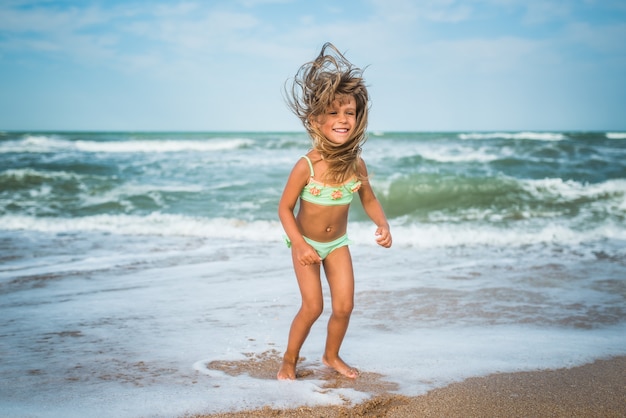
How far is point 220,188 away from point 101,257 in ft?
21.3

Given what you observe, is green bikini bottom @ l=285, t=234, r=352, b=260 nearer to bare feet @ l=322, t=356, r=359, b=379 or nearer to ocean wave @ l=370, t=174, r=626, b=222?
bare feet @ l=322, t=356, r=359, b=379

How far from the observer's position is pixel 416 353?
3.09m

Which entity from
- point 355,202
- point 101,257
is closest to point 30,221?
point 101,257

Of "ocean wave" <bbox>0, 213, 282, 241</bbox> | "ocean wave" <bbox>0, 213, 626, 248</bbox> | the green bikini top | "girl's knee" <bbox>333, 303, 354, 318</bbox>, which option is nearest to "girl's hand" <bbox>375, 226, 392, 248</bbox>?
the green bikini top

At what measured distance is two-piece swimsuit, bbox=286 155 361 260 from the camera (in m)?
2.72

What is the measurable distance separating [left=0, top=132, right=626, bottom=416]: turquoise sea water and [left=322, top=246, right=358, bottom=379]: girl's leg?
0.59 ft

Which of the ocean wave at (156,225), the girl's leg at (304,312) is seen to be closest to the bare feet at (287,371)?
the girl's leg at (304,312)

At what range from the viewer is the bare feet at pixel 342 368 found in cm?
276

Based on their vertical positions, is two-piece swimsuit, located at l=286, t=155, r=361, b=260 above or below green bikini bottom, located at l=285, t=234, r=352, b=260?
above

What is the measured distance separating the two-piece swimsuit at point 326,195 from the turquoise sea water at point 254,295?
0.69 m

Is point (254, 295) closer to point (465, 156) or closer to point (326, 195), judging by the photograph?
point (326, 195)

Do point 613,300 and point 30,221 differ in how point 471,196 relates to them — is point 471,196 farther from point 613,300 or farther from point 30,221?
point 30,221

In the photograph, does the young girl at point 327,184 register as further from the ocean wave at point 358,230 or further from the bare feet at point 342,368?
the ocean wave at point 358,230

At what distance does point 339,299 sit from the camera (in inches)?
108
